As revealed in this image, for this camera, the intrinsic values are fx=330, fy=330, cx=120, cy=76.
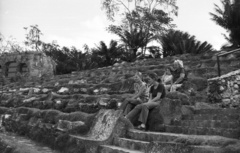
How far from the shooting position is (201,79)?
28.9 feet

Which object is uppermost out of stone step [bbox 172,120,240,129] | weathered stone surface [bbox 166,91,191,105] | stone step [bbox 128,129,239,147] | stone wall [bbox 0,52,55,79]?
stone wall [bbox 0,52,55,79]

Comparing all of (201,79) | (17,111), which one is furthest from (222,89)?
(17,111)

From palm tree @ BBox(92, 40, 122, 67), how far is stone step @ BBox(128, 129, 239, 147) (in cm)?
2331

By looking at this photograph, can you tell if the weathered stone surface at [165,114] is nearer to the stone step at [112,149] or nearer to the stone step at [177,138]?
the stone step at [177,138]

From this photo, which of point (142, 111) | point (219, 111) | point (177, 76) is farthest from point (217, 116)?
point (177, 76)

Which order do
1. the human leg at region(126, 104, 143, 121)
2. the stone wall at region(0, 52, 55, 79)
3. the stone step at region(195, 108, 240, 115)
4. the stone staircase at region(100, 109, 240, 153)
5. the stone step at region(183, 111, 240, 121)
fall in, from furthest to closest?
the stone wall at region(0, 52, 55, 79)
the human leg at region(126, 104, 143, 121)
the stone step at region(195, 108, 240, 115)
the stone step at region(183, 111, 240, 121)
the stone staircase at region(100, 109, 240, 153)

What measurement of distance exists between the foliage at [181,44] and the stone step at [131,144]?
17519 millimetres

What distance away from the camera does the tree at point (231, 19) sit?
18969 millimetres

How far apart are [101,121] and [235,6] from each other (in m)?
15.6

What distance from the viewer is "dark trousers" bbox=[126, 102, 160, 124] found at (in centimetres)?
617

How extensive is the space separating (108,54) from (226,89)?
21.5 metres

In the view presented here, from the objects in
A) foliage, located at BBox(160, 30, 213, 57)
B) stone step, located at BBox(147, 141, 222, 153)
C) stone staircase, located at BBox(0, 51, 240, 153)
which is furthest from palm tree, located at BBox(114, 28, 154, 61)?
stone step, located at BBox(147, 141, 222, 153)

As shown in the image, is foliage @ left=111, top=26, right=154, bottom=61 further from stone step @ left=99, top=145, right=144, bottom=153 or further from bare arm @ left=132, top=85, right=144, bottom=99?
stone step @ left=99, top=145, right=144, bottom=153

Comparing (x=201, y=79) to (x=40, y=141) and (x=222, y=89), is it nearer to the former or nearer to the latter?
(x=222, y=89)
